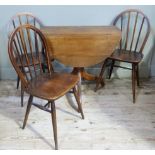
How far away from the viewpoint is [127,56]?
2561 mm

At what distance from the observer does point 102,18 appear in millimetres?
2729

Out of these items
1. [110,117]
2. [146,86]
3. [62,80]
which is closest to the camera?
[62,80]

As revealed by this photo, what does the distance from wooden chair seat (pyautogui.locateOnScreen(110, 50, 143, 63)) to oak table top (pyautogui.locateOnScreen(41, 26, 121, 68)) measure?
181 millimetres

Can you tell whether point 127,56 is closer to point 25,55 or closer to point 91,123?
point 91,123

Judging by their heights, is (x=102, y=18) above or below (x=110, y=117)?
above

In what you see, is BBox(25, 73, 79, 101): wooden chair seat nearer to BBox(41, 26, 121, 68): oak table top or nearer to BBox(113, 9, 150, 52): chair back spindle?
BBox(41, 26, 121, 68): oak table top

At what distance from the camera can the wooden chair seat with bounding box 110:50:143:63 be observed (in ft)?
8.10

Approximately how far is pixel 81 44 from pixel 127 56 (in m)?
0.54

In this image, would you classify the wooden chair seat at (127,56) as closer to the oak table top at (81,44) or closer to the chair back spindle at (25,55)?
the oak table top at (81,44)

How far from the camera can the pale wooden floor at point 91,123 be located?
2014 mm
